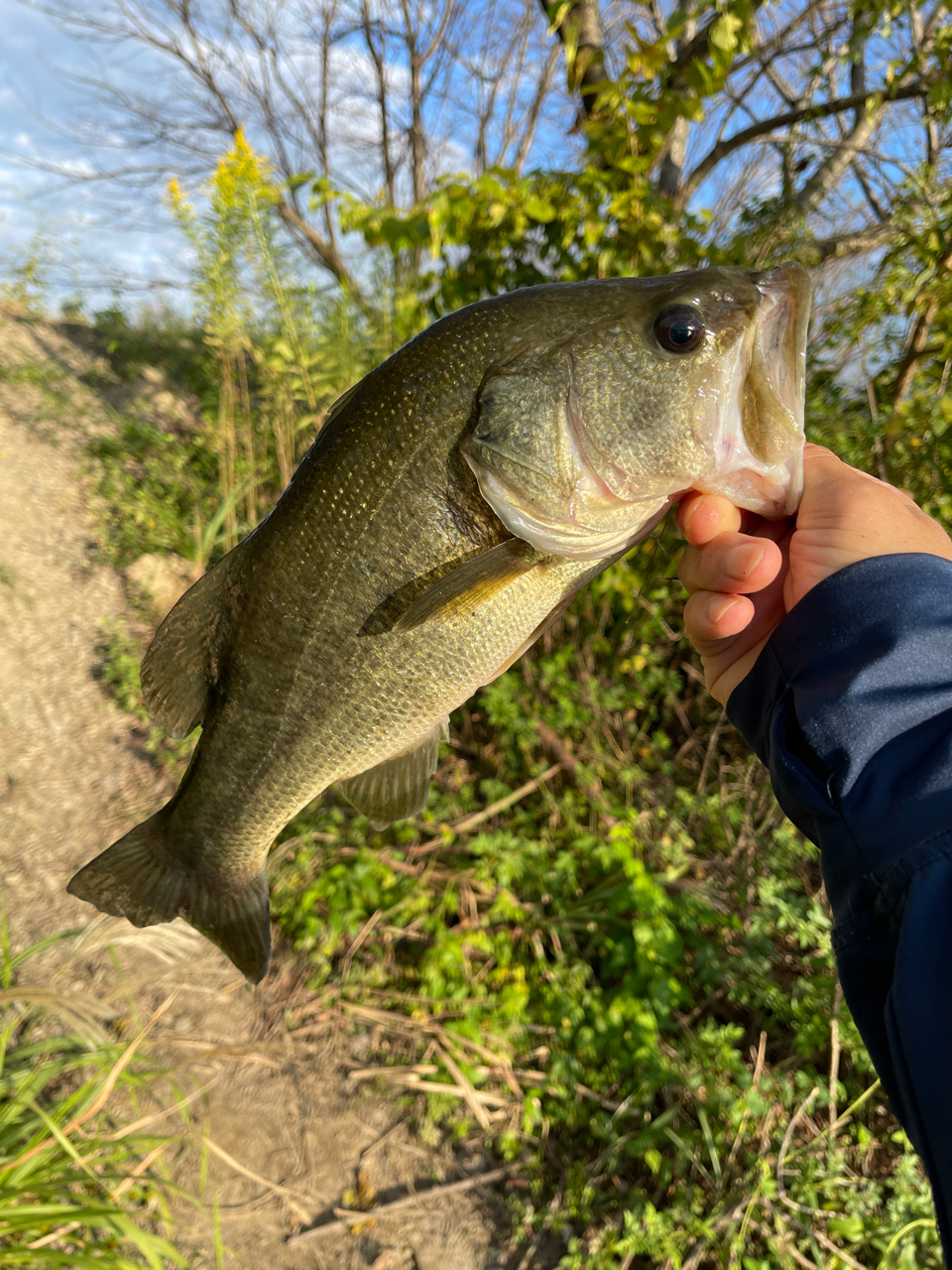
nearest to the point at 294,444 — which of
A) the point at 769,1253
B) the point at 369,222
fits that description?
the point at 369,222

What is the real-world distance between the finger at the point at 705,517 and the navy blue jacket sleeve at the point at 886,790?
22 centimetres

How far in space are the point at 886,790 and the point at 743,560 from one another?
0.50 metres

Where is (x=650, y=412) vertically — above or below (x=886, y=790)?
above

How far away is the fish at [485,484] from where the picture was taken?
1173 mm

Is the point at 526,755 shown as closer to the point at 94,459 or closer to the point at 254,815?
the point at 254,815

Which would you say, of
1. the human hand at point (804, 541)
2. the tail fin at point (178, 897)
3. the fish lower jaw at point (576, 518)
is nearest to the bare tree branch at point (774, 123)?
the human hand at point (804, 541)

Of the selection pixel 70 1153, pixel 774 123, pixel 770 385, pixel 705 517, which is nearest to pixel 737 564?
pixel 705 517

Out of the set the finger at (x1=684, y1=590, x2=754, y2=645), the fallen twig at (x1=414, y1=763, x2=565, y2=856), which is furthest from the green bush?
the finger at (x1=684, y1=590, x2=754, y2=645)

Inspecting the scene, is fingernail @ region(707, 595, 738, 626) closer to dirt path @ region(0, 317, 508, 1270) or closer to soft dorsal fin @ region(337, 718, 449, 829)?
soft dorsal fin @ region(337, 718, 449, 829)

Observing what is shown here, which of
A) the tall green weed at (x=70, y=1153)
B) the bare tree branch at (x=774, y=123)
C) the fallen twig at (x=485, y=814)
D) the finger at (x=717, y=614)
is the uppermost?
the bare tree branch at (x=774, y=123)

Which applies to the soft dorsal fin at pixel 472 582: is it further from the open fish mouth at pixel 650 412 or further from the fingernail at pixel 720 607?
the fingernail at pixel 720 607

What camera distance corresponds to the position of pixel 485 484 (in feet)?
3.92

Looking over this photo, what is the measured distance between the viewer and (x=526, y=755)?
3.56m

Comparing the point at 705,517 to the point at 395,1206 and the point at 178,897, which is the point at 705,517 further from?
the point at 395,1206
